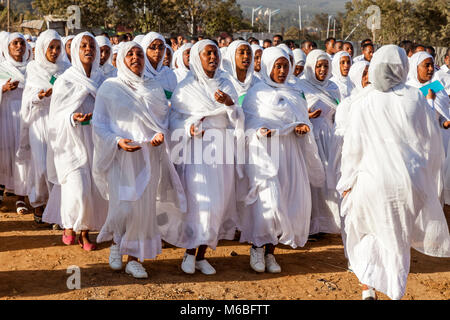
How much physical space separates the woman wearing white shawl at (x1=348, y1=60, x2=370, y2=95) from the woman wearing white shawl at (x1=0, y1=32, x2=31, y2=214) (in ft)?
14.6

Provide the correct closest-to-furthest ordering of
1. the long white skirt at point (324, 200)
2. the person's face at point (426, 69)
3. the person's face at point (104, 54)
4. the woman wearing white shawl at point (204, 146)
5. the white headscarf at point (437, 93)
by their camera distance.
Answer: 1. the woman wearing white shawl at point (204, 146)
2. the long white skirt at point (324, 200)
3. the person's face at point (104, 54)
4. the person's face at point (426, 69)
5. the white headscarf at point (437, 93)

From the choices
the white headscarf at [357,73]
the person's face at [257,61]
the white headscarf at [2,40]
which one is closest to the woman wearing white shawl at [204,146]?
the white headscarf at [357,73]

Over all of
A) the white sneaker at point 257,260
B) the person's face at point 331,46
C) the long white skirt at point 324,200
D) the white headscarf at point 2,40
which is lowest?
the white sneaker at point 257,260

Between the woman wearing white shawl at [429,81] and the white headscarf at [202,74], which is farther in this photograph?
the woman wearing white shawl at [429,81]

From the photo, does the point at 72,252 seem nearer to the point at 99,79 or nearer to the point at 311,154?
the point at 99,79

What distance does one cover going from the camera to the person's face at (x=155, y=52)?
20.2ft

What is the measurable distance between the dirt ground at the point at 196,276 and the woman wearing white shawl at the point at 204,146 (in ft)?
1.14

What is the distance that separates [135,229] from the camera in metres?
5.18

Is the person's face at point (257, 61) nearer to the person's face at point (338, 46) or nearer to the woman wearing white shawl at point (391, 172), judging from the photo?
the woman wearing white shawl at point (391, 172)

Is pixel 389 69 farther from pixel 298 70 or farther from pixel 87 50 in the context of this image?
pixel 298 70

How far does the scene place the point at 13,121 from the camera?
7695 mm

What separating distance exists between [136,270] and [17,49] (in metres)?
4.01

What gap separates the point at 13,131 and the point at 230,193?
12.3ft

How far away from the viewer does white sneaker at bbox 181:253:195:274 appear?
5410mm
